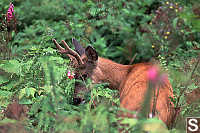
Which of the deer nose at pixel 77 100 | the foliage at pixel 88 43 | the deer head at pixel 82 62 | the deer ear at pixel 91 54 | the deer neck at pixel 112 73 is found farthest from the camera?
the deer neck at pixel 112 73

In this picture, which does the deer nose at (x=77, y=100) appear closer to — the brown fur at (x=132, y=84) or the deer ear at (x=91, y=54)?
the brown fur at (x=132, y=84)

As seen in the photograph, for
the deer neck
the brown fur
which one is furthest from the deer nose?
the deer neck

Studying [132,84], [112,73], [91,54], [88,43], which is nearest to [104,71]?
[112,73]

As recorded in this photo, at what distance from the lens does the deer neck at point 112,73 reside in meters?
5.48

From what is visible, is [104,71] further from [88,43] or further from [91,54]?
[88,43]

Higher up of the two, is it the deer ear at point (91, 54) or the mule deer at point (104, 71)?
the deer ear at point (91, 54)

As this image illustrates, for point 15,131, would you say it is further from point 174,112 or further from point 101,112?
point 174,112

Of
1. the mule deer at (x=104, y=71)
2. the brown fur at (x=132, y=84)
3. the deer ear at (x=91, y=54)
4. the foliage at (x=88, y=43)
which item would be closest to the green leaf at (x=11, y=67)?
the foliage at (x=88, y=43)

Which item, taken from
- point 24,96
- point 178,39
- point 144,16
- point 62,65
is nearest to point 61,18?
point 144,16

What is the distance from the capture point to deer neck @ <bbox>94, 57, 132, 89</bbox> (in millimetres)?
5480

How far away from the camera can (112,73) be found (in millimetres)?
5539

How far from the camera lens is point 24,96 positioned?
4.47 m

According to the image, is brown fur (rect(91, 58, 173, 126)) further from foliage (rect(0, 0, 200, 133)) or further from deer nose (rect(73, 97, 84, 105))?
deer nose (rect(73, 97, 84, 105))

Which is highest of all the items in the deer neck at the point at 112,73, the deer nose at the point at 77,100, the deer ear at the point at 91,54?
the deer ear at the point at 91,54
